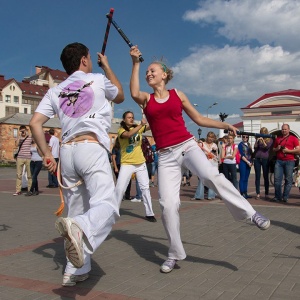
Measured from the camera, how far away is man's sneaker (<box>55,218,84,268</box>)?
3014 millimetres

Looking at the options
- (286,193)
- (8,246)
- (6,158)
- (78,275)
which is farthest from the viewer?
(6,158)

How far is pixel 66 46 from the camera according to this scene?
3.88m

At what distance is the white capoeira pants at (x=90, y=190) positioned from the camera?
3.33 m

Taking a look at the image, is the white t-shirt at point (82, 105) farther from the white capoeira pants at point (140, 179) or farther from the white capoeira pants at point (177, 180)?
the white capoeira pants at point (140, 179)

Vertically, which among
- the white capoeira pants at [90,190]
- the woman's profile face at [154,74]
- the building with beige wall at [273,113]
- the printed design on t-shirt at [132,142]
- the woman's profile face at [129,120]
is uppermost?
the building with beige wall at [273,113]

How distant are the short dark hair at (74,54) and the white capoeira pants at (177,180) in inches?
51.3

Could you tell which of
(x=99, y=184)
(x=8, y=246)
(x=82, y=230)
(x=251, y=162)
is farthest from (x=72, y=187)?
(x=251, y=162)

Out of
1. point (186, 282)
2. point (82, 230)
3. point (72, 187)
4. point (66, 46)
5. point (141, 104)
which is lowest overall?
point (186, 282)

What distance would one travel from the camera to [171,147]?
4.39 meters

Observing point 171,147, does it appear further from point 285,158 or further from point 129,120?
point 285,158

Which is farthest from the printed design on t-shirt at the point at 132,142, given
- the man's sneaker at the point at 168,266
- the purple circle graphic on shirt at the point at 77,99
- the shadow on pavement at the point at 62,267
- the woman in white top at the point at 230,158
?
the woman in white top at the point at 230,158

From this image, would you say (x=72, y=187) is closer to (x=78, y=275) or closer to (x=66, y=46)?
(x=78, y=275)

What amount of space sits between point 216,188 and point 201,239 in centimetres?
192

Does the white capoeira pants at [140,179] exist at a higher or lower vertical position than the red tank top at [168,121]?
lower
